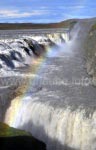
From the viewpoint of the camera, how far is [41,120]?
22531 mm

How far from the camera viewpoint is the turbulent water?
20.5m

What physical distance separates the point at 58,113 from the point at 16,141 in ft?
15.5

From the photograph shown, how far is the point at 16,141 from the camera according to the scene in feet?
58.0

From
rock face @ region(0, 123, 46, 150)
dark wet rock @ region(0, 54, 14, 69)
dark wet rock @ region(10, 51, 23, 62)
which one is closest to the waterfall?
rock face @ region(0, 123, 46, 150)

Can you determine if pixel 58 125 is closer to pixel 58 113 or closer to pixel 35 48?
pixel 58 113

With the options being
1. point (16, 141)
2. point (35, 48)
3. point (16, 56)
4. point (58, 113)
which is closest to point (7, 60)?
point (16, 56)

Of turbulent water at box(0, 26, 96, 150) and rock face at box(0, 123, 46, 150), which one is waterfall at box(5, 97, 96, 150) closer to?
turbulent water at box(0, 26, 96, 150)

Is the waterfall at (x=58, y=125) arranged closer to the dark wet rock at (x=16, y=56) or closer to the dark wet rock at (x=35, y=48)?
the dark wet rock at (x=16, y=56)

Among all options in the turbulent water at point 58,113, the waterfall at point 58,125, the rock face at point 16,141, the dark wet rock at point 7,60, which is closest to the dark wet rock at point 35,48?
A: the dark wet rock at point 7,60

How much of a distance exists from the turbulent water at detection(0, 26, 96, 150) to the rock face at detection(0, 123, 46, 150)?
2.37 meters

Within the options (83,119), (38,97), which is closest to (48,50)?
(38,97)

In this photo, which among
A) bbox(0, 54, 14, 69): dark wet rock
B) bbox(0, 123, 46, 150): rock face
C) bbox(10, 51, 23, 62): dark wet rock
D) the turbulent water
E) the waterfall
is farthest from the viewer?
bbox(10, 51, 23, 62): dark wet rock

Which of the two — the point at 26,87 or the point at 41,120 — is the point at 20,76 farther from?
the point at 41,120

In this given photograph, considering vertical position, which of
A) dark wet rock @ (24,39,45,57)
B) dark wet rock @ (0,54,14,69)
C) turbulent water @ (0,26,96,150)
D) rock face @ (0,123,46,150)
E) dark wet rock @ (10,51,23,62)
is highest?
rock face @ (0,123,46,150)
